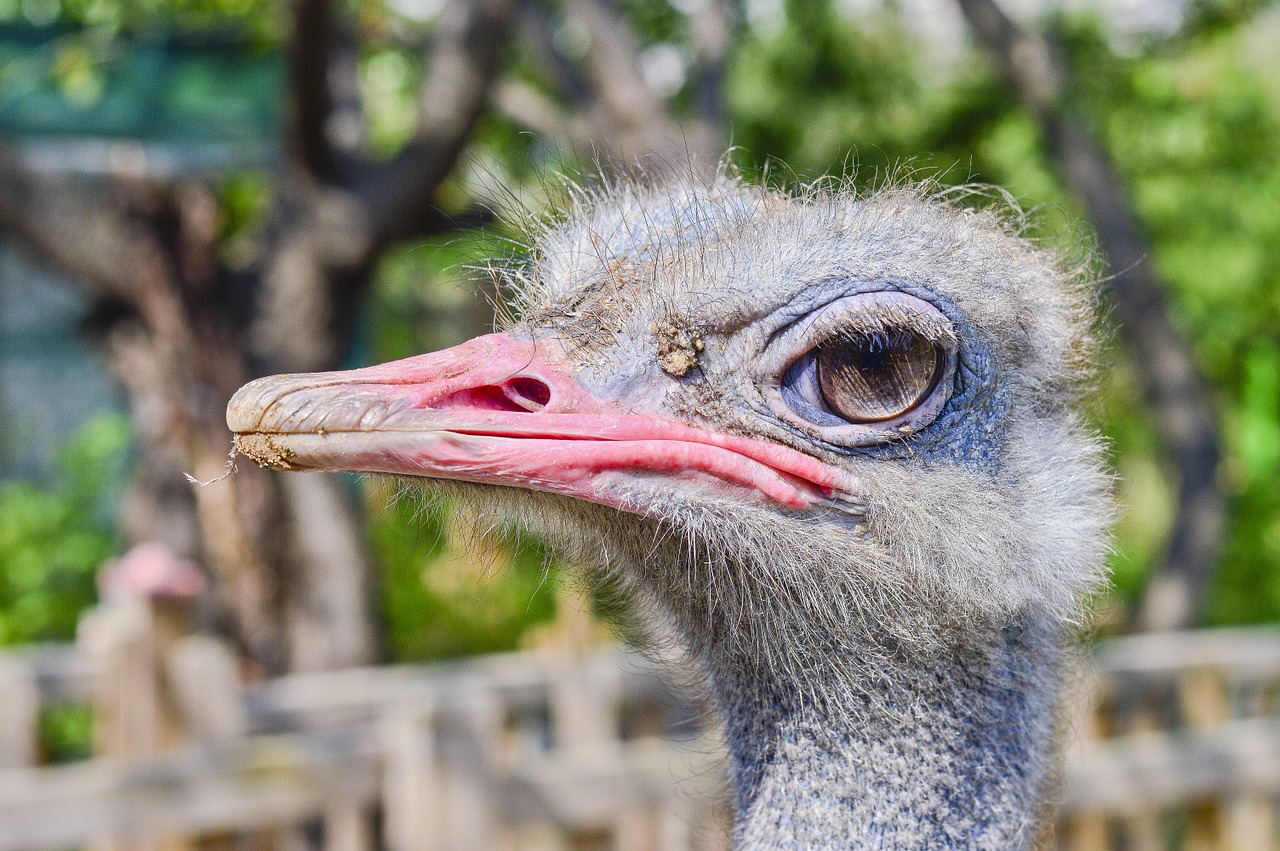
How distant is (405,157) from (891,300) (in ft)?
12.4

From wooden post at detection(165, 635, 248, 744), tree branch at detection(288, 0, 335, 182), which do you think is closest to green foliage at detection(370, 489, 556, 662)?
tree branch at detection(288, 0, 335, 182)

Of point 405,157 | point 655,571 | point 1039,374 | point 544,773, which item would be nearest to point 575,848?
point 544,773

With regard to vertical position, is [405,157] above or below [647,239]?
above

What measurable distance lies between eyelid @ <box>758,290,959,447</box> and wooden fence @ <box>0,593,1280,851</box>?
62 centimetres

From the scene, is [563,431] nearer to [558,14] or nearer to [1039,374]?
[1039,374]

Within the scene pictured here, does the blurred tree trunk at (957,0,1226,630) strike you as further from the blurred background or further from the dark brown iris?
the dark brown iris

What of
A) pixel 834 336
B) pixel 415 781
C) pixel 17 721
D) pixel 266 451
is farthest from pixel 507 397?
pixel 17 721

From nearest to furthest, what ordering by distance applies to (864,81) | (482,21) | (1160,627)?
(482,21), (1160,627), (864,81)

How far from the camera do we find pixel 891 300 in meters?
1.44

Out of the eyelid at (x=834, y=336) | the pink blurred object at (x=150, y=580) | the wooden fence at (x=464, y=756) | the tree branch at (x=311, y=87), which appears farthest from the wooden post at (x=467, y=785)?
the tree branch at (x=311, y=87)

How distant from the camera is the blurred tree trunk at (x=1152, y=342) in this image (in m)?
5.55

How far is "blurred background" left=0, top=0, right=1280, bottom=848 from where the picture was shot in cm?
309

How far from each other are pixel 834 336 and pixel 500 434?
394 mm

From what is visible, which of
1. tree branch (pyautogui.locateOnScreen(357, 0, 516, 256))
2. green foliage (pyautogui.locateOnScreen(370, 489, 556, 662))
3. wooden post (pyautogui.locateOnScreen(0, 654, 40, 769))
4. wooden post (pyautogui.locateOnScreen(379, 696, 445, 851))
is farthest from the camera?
green foliage (pyautogui.locateOnScreen(370, 489, 556, 662))
